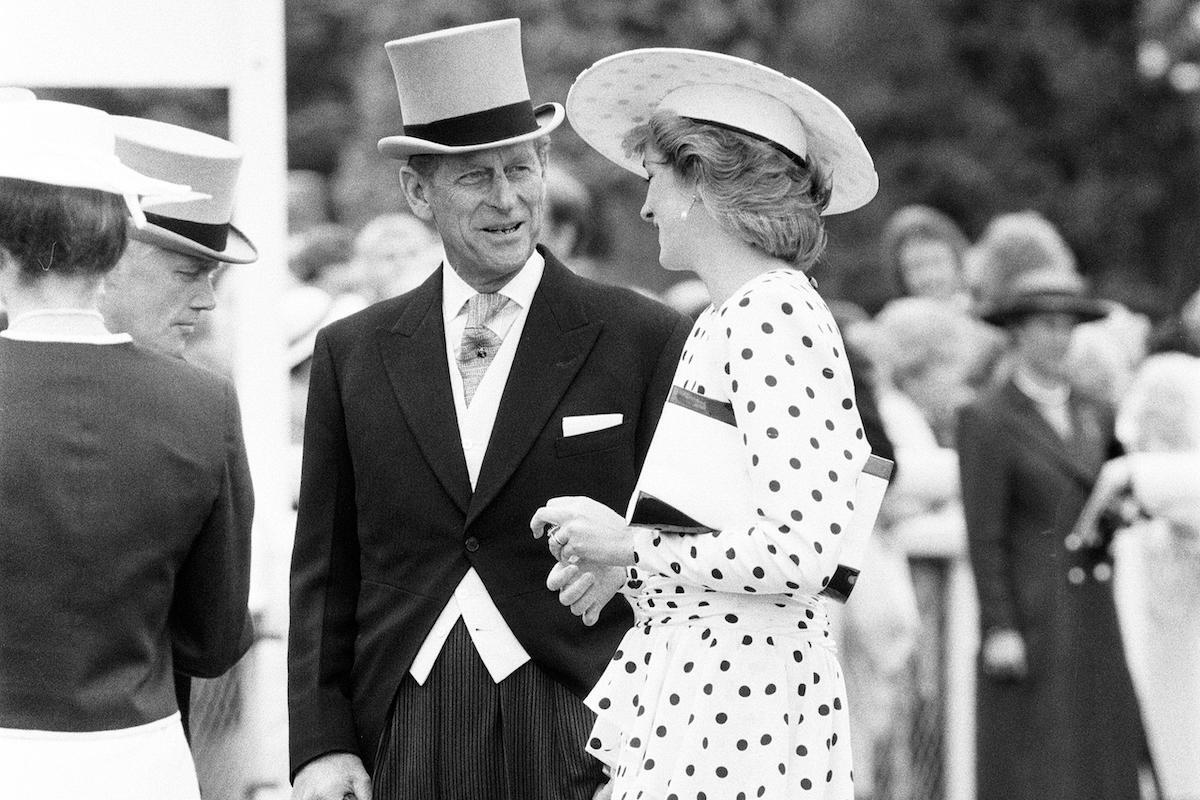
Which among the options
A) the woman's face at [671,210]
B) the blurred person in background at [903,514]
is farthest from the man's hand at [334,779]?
the blurred person in background at [903,514]

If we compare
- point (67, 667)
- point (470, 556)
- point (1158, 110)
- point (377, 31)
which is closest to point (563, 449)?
point (470, 556)

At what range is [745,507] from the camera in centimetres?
326

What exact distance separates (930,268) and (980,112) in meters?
13.1

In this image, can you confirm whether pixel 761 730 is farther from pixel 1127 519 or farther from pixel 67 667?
pixel 1127 519

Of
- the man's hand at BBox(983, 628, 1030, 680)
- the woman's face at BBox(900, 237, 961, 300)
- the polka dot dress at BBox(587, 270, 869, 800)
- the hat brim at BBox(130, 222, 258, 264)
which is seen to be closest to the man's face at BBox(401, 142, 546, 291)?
the hat brim at BBox(130, 222, 258, 264)

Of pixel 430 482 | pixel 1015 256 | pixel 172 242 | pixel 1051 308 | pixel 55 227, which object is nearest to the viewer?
pixel 55 227

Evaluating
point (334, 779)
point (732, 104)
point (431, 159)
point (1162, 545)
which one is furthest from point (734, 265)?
point (1162, 545)

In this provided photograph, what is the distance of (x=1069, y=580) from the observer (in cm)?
745

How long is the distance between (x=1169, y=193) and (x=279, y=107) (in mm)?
18593

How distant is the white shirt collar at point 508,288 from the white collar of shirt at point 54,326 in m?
0.75

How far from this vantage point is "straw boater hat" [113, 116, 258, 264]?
13.9ft

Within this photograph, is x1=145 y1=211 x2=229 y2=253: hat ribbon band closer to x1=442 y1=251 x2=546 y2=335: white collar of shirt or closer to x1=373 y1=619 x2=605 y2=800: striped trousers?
x1=442 y1=251 x2=546 y2=335: white collar of shirt

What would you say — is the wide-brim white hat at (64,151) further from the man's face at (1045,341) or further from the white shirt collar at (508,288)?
the man's face at (1045,341)

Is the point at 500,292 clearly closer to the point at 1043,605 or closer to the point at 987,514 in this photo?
the point at 987,514
